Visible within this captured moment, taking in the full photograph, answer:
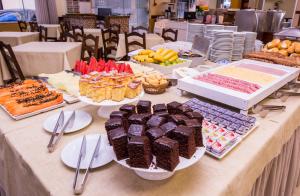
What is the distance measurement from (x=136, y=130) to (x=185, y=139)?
12 cm

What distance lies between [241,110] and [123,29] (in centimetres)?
438

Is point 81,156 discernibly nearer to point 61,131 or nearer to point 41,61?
point 61,131

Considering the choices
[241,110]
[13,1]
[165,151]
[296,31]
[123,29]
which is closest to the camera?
[165,151]

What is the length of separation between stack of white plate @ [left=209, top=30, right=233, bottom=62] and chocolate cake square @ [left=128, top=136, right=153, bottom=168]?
51.6 inches

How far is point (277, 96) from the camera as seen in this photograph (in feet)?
3.68

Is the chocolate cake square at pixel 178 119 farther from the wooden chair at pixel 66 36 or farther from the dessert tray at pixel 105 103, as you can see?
the wooden chair at pixel 66 36

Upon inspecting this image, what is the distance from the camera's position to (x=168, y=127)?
1.89ft

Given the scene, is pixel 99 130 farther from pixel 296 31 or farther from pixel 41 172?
pixel 296 31

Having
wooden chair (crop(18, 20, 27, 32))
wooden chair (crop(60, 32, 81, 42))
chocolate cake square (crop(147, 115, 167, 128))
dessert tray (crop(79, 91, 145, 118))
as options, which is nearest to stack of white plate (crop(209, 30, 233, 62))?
dessert tray (crop(79, 91, 145, 118))

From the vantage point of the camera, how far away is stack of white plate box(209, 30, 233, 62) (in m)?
1.62

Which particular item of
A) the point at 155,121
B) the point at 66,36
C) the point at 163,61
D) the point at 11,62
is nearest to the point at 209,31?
the point at 163,61

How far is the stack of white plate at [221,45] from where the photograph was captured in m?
1.62

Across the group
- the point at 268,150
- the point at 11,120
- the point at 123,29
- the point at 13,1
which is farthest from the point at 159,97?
the point at 13,1

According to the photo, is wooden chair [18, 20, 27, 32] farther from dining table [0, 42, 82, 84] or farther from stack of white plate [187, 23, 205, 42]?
stack of white plate [187, 23, 205, 42]
